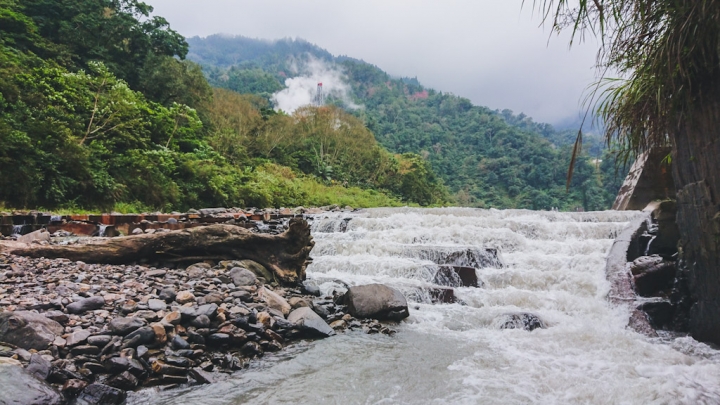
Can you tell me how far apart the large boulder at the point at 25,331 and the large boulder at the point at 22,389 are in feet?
1.39

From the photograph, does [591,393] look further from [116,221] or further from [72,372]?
[116,221]

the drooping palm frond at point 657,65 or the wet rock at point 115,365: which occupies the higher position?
the drooping palm frond at point 657,65

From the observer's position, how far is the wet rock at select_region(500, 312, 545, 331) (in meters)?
4.78

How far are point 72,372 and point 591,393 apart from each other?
389cm

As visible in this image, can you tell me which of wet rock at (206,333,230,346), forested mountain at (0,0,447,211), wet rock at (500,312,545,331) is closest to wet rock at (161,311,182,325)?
wet rock at (206,333,230,346)

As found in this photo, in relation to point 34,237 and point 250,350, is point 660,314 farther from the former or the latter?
point 34,237

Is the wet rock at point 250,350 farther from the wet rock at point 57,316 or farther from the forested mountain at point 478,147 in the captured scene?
the forested mountain at point 478,147

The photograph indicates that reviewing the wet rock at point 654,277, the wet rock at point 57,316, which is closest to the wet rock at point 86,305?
the wet rock at point 57,316

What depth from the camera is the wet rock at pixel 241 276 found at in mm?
5345

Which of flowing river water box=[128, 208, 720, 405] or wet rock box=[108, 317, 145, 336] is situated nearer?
flowing river water box=[128, 208, 720, 405]

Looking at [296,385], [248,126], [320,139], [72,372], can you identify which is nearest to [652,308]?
[296,385]

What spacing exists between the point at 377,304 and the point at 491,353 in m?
1.65

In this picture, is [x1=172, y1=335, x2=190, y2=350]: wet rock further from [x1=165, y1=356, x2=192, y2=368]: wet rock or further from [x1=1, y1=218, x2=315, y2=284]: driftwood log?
[x1=1, y1=218, x2=315, y2=284]: driftwood log

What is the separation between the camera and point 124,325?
11.0 ft
